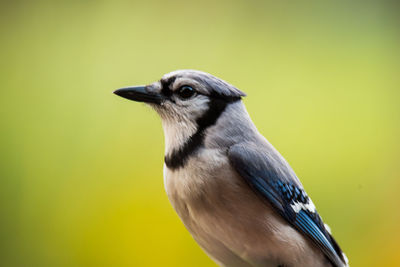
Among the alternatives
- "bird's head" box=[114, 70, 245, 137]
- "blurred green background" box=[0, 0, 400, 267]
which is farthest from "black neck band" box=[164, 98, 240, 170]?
"blurred green background" box=[0, 0, 400, 267]

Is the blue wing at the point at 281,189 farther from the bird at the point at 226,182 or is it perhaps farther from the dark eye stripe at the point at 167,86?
the dark eye stripe at the point at 167,86

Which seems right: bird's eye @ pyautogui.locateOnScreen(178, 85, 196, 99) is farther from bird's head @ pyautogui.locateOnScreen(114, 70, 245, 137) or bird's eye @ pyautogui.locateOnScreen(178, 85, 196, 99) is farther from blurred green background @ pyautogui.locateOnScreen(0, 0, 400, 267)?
blurred green background @ pyautogui.locateOnScreen(0, 0, 400, 267)

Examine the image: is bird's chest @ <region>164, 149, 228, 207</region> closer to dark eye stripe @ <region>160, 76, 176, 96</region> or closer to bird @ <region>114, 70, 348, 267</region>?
bird @ <region>114, 70, 348, 267</region>

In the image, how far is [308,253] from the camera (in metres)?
0.93

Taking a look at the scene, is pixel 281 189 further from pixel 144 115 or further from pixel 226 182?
pixel 144 115

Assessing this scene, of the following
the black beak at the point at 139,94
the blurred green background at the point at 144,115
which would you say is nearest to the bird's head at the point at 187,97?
the black beak at the point at 139,94

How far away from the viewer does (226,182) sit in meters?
0.87

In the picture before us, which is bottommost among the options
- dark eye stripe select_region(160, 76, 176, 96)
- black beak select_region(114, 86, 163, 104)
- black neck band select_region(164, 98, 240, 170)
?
black neck band select_region(164, 98, 240, 170)

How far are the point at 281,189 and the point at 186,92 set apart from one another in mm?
264

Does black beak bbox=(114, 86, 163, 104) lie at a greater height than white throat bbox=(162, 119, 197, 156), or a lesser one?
greater

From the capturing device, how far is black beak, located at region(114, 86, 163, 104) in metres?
0.88

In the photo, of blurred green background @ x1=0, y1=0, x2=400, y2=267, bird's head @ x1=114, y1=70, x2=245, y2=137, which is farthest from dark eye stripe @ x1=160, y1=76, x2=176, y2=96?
blurred green background @ x1=0, y1=0, x2=400, y2=267

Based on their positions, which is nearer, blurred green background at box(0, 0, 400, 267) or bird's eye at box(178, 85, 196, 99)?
bird's eye at box(178, 85, 196, 99)

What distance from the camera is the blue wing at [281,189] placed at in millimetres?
890
